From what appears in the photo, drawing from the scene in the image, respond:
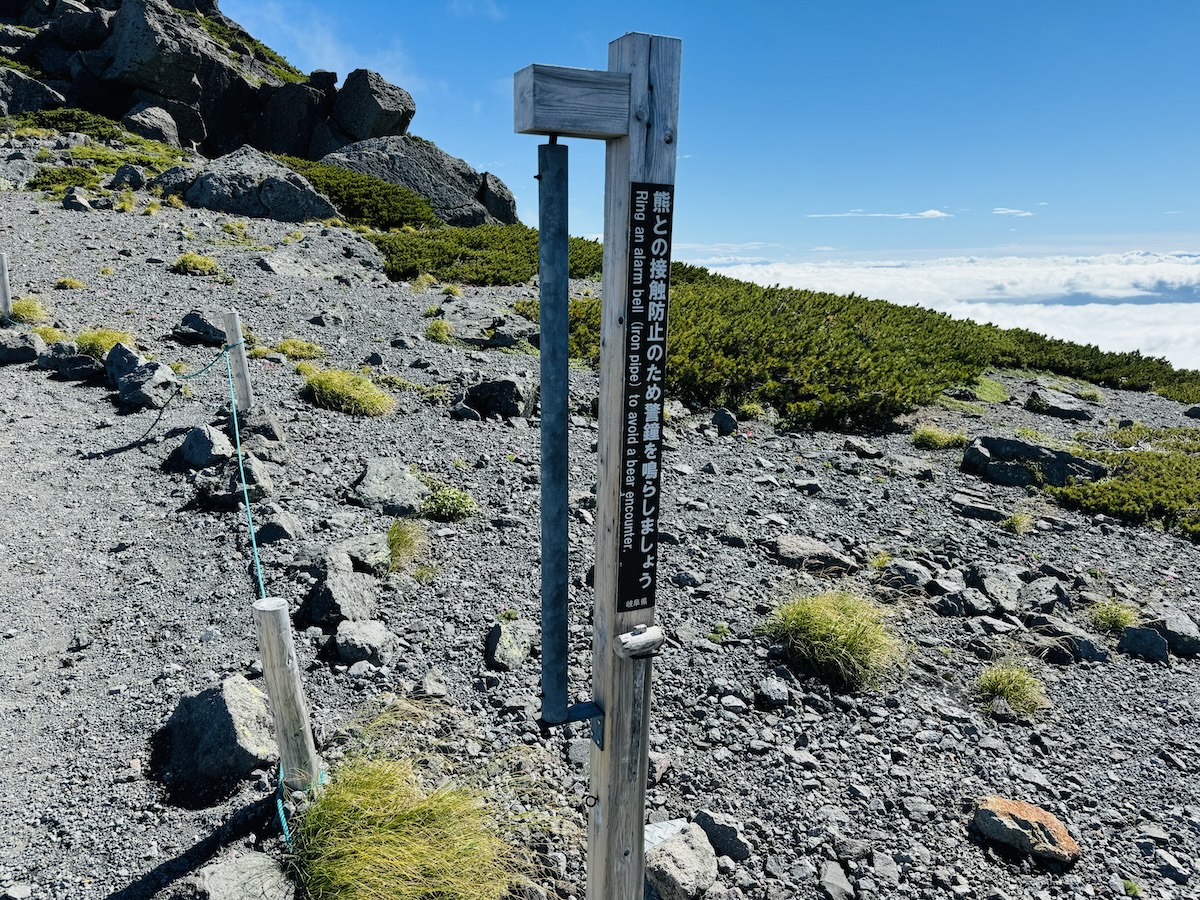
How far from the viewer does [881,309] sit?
24156 millimetres

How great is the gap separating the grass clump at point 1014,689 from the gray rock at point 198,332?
11.4 metres

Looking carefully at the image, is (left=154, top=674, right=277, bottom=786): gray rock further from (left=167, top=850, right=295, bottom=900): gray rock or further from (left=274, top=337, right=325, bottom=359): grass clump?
(left=274, top=337, right=325, bottom=359): grass clump

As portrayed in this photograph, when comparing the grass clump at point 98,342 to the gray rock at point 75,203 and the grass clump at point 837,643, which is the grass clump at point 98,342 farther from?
the gray rock at point 75,203

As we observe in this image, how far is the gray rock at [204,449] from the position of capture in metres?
7.87

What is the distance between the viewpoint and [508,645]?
225 inches

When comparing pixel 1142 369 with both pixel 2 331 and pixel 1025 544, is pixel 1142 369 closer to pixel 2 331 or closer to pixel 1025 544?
pixel 1025 544

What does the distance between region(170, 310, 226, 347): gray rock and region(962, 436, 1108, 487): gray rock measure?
12355 millimetres

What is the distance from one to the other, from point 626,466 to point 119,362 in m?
10.1

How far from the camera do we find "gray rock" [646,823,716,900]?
3.92m

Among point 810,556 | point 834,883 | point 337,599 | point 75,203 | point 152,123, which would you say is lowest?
point 834,883

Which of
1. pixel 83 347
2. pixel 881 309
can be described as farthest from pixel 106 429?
pixel 881 309

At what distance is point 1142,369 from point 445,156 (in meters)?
28.1

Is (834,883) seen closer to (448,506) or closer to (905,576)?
(905,576)

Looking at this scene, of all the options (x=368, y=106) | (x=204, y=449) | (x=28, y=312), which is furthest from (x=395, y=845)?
(x=368, y=106)
